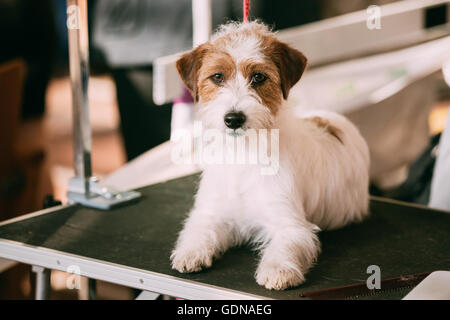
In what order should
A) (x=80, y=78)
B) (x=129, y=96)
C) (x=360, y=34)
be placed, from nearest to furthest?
(x=80, y=78) < (x=360, y=34) < (x=129, y=96)

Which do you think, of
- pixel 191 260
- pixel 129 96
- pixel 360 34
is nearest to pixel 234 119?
pixel 191 260

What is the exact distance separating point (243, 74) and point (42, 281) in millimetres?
865

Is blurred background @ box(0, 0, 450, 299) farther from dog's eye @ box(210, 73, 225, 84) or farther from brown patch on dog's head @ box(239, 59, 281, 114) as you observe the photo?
dog's eye @ box(210, 73, 225, 84)

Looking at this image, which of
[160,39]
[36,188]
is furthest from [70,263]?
[160,39]

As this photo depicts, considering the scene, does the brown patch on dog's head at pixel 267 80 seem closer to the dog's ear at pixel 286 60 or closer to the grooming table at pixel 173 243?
the dog's ear at pixel 286 60

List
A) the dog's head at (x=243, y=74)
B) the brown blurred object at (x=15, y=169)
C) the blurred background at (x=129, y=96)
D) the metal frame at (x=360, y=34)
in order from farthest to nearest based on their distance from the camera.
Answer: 1. the metal frame at (x=360, y=34)
2. the blurred background at (x=129, y=96)
3. the brown blurred object at (x=15, y=169)
4. the dog's head at (x=243, y=74)

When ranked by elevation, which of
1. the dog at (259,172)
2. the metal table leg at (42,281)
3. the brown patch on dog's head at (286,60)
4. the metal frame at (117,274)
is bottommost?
the metal table leg at (42,281)

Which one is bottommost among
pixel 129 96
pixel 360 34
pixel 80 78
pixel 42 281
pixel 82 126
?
pixel 42 281

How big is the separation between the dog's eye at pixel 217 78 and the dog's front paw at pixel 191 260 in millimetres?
435

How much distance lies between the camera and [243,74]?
4.24ft

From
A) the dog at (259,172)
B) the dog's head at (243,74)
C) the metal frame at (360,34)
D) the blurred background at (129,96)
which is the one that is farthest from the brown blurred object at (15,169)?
the dog's head at (243,74)

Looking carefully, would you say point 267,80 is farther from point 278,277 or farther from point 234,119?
point 278,277

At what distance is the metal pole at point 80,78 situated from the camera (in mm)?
1644

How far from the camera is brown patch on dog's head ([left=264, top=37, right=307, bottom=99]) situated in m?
1.31
